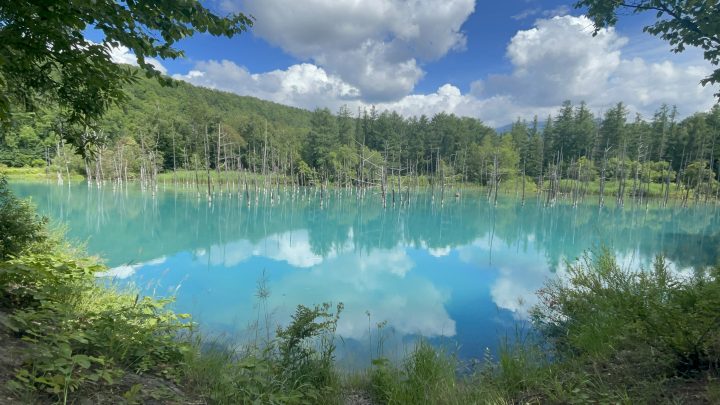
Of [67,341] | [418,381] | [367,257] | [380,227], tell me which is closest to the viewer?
[67,341]

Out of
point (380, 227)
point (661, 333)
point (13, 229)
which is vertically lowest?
point (380, 227)

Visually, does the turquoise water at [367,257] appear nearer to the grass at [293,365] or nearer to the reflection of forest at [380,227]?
the reflection of forest at [380,227]

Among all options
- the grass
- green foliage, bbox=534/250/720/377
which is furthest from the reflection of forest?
green foliage, bbox=534/250/720/377

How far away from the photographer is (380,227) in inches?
1213

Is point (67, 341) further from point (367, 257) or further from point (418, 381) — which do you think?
point (367, 257)

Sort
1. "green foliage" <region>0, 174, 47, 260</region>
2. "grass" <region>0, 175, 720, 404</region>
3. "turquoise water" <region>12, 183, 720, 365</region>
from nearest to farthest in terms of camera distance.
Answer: "grass" <region>0, 175, 720, 404</region>, "green foliage" <region>0, 174, 47, 260</region>, "turquoise water" <region>12, 183, 720, 365</region>

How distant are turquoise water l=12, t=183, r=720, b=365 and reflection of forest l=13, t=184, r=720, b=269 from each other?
0.47 feet

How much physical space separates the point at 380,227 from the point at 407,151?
52.2 m

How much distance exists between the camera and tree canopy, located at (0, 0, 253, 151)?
8.98ft

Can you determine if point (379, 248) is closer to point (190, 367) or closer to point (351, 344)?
point (351, 344)

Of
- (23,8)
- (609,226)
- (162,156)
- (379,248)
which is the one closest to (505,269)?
(379,248)

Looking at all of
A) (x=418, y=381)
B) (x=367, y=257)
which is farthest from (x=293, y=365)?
(x=367, y=257)

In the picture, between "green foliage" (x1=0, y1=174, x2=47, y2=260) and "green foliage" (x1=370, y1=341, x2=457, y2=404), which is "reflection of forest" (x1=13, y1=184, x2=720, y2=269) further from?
"green foliage" (x1=370, y1=341, x2=457, y2=404)

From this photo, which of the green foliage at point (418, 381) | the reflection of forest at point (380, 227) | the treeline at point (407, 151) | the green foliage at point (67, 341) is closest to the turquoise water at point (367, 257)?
the reflection of forest at point (380, 227)
